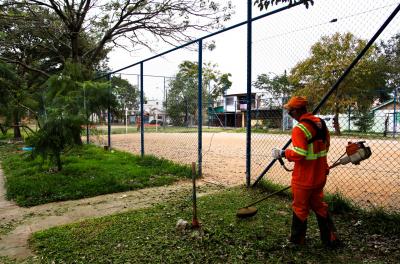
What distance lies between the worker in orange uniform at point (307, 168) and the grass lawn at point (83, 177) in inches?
147

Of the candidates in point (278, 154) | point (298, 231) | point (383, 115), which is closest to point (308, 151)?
point (278, 154)

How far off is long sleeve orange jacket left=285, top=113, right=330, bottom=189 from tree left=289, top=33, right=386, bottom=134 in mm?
2716

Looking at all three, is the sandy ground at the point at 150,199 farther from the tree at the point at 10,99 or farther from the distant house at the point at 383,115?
the tree at the point at 10,99

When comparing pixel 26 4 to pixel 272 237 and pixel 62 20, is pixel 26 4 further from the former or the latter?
pixel 272 237

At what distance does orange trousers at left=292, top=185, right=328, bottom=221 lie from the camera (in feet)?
10.8

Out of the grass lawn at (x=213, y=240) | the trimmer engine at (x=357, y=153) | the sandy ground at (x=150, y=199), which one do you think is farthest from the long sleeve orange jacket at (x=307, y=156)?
the sandy ground at (x=150, y=199)

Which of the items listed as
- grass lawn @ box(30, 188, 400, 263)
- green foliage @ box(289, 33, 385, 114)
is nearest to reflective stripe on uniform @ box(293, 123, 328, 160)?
grass lawn @ box(30, 188, 400, 263)

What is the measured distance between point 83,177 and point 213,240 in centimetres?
427

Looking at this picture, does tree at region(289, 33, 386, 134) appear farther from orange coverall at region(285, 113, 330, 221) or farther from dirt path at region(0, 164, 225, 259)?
dirt path at region(0, 164, 225, 259)

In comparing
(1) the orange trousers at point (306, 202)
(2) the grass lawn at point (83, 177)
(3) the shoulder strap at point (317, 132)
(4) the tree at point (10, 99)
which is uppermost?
(4) the tree at point (10, 99)

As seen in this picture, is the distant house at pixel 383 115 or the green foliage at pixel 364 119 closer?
the distant house at pixel 383 115

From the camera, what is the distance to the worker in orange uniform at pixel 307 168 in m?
3.18

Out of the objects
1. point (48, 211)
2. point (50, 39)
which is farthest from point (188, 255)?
point (50, 39)

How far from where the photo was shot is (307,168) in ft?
10.6
